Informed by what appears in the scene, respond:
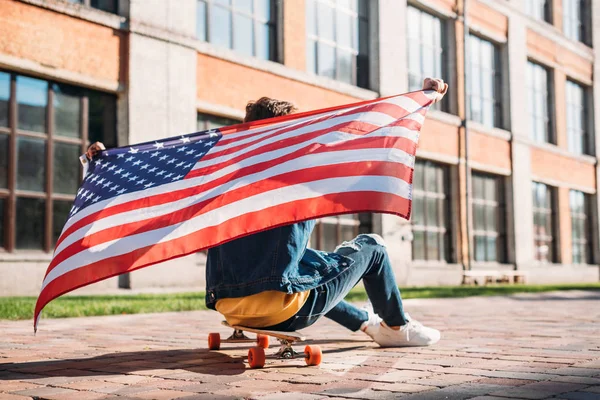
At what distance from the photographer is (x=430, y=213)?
781 inches

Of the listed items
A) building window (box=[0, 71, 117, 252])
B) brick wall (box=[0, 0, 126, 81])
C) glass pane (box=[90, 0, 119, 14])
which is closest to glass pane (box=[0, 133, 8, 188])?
building window (box=[0, 71, 117, 252])

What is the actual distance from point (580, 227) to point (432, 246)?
9393 mm

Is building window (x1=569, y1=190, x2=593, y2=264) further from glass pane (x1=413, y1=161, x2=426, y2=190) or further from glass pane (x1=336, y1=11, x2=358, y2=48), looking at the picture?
glass pane (x1=336, y1=11, x2=358, y2=48)

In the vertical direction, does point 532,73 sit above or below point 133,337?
above

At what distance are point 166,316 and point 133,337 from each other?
204 cm

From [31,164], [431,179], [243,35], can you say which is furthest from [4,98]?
[431,179]

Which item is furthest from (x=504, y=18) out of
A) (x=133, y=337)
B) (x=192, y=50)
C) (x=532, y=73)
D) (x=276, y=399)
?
(x=276, y=399)

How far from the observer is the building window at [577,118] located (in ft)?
87.4

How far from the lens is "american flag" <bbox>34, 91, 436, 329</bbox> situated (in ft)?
11.3

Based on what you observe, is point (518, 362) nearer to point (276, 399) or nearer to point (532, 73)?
point (276, 399)

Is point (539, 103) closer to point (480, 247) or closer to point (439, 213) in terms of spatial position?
point (480, 247)

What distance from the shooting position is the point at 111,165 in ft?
13.6

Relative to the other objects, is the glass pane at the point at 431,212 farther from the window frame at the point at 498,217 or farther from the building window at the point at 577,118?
the building window at the point at 577,118

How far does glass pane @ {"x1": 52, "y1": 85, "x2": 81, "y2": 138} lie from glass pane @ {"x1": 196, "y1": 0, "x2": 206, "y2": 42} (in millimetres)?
2978
